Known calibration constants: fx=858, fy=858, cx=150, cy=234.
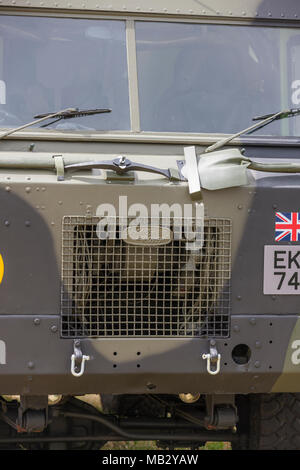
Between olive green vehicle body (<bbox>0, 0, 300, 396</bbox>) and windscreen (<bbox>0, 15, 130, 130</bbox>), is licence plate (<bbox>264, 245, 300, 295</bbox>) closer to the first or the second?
olive green vehicle body (<bbox>0, 0, 300, 396</bbox>)

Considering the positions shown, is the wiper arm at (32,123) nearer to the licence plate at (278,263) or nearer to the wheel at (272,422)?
the licence plate at (278,263)

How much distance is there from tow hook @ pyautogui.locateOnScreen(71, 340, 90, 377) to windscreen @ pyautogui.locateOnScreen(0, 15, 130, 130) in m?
1.19

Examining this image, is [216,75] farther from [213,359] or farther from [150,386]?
[150,386]

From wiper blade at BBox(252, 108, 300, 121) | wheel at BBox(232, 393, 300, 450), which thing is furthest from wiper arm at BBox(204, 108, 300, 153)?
wheel at BBox(232, 393, 300, 450)

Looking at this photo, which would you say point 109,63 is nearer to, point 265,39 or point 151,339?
point 265,39

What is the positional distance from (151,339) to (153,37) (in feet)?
5.59

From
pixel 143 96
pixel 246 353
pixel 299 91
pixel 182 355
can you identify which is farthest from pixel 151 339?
pixel 299 91

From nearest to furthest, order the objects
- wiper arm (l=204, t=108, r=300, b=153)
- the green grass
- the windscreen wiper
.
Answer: the windscreen wiper
wiper arm (l=204, t=108, r=300, b=153)
the green grass

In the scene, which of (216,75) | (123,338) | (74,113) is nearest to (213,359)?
(123,338)

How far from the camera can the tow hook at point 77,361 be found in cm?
389

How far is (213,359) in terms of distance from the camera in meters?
3.97

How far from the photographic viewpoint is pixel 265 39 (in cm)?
474

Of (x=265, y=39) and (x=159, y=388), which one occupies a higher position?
(x=265, y=39)

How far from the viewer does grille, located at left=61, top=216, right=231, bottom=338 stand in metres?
3.93
